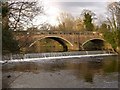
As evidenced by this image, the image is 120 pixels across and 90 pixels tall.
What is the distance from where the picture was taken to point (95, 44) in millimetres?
49844

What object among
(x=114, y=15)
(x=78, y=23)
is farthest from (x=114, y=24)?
(x=78, y=23)

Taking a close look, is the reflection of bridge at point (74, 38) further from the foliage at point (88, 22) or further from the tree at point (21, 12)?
the tree at point (21, 12)

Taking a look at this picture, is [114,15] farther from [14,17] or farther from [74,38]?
[14,17]

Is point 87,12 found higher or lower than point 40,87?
higher

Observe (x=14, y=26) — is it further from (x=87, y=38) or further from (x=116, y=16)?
(x=87, y=38)

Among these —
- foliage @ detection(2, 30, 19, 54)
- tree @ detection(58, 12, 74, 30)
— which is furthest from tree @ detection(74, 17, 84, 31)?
foliage @ detection(2, 30, 19, 54)

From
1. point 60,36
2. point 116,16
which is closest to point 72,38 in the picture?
point 60,36

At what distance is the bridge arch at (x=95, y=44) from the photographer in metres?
46.7

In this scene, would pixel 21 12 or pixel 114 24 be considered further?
pixel 114 24

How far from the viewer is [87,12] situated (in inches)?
2184

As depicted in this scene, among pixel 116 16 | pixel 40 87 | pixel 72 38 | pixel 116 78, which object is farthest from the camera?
pixel 72 38

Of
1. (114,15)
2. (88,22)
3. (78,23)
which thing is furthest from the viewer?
(78,23)

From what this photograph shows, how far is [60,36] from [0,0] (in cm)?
3472

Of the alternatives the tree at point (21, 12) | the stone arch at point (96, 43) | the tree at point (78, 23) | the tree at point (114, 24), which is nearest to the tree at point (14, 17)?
the tree at point (21, 12)
